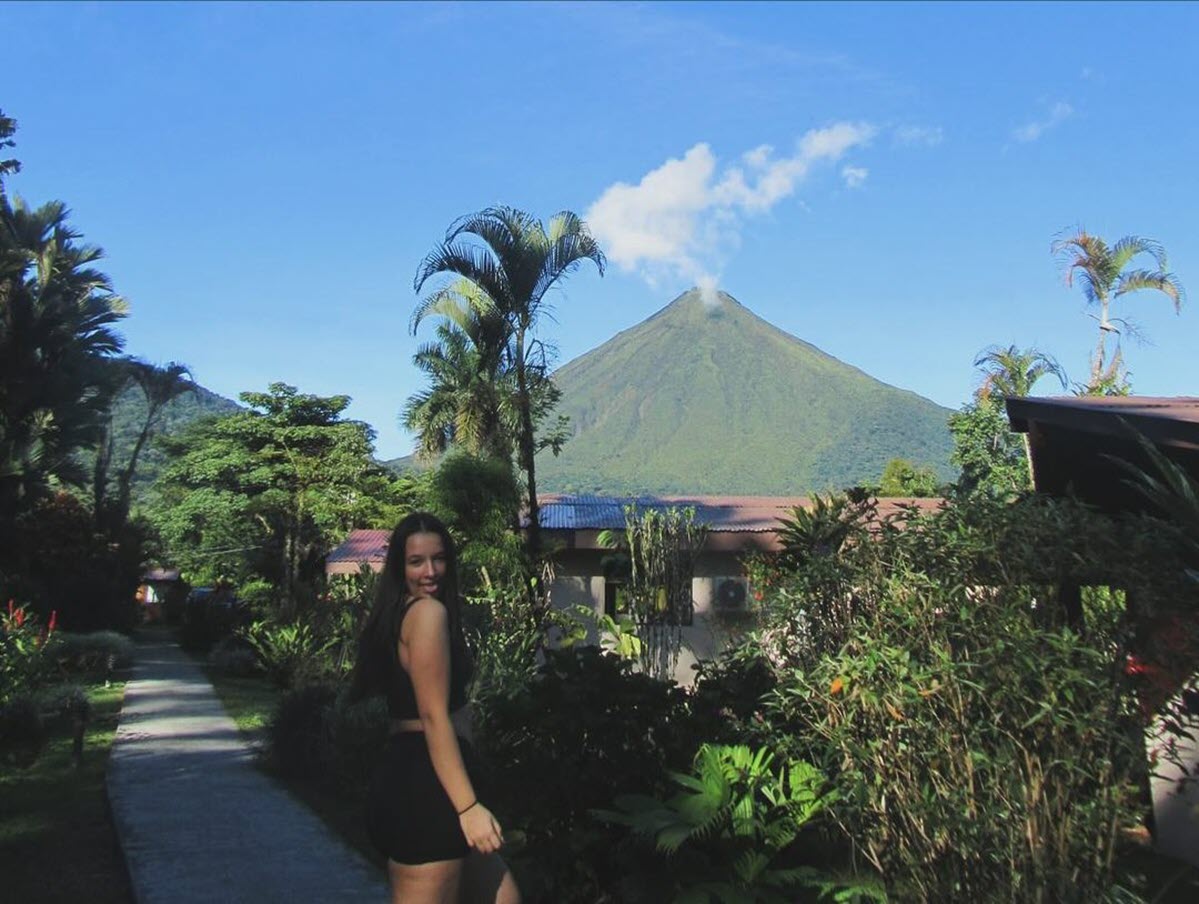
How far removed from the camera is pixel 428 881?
3.00m

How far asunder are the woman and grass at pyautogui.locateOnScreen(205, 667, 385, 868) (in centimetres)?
159

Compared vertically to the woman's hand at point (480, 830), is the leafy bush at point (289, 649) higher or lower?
lower

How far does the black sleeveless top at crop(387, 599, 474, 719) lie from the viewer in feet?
10.2

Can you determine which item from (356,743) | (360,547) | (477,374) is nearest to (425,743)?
(356,743)

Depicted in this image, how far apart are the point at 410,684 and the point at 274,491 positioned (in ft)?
113

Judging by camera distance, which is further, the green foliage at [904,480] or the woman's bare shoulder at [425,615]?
the green foliage at [904,480]

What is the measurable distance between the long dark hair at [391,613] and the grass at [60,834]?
3.24m

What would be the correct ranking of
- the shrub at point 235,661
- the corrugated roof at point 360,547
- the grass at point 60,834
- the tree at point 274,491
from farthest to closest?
1. the tree at point 274,491
2. the corrugated roof at point 360,547
3. the shrub at point 235,661
4. the grass at point 60,834

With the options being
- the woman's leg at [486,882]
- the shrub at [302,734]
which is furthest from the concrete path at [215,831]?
the woman's leg at [486,882]

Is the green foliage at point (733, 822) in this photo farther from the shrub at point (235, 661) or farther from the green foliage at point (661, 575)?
the shrub at point (235, 661)

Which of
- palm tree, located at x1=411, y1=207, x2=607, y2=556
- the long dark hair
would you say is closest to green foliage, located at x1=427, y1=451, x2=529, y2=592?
palm tree, located at x1=411, y1=207, x2=607, y2=556

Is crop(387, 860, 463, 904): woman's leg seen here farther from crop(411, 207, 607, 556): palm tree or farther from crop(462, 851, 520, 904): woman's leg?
crop(411, 207, 607, 556): palm tree

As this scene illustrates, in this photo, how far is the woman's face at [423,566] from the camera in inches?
126

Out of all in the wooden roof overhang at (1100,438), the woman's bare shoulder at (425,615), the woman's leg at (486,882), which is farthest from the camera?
the wooden roof overhang at (1100,438)
